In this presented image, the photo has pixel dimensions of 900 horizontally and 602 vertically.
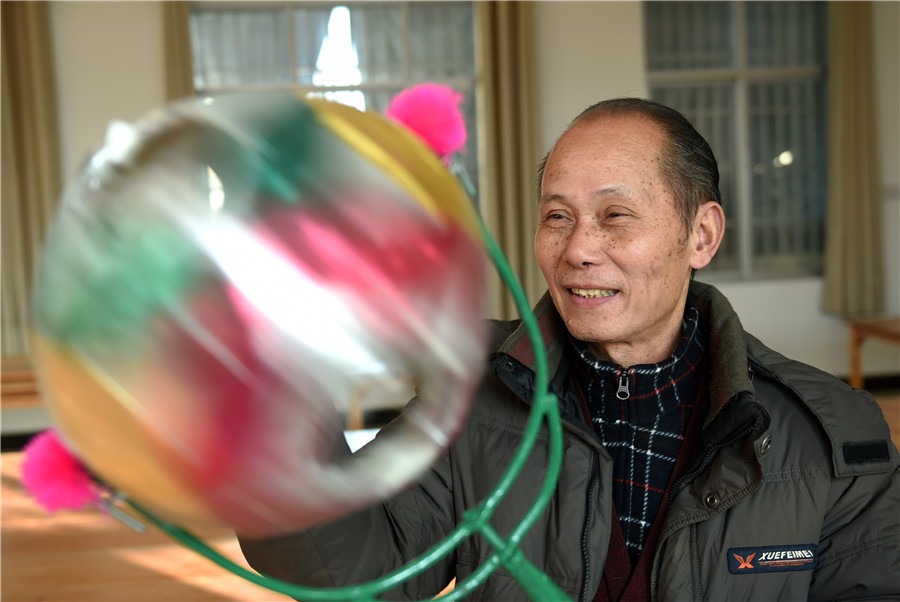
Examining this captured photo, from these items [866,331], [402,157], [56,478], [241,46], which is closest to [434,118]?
[402,157]

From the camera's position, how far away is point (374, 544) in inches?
34.0

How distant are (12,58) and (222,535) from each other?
3580 millimetres

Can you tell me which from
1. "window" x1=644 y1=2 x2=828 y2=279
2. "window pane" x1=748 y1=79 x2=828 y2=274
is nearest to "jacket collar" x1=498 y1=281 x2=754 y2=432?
"window" x1=644 y1=2 x2=828 y2=279

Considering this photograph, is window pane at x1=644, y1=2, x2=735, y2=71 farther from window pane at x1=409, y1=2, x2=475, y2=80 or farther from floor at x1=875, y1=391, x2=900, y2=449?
floor at x1=875, y1=391, x2=900, y2=449

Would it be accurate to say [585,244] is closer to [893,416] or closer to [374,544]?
[374,544]

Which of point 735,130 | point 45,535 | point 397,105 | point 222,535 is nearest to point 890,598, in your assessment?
point 397,105

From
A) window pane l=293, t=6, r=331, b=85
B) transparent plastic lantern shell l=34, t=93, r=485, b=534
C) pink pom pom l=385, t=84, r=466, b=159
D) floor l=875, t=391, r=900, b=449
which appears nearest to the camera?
transparent plastic lantern shell l=34, t=93, r=485, b=534

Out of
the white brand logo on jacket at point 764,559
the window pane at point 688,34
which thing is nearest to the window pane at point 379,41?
the window pane at point 688,34

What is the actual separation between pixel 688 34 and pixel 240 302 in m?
5.32

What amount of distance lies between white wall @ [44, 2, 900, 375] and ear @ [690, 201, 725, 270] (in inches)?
155

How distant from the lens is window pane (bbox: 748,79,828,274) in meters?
5.20

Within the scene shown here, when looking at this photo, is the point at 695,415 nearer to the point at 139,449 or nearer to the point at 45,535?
the point at 139,449

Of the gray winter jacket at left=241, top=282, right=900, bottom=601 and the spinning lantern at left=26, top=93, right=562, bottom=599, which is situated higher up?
the spinning lantern at left=26, top=93, right=562, bottom=599

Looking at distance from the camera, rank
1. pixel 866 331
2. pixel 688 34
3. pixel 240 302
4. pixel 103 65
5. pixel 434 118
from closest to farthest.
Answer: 1. pixel 240 302
2. pixel 434 118
3. pixel 866 331
4. pixel 103 65
5. pixel 688 34
